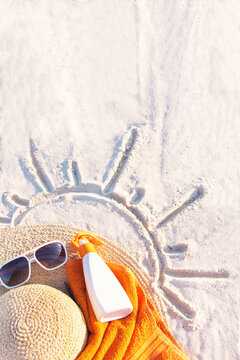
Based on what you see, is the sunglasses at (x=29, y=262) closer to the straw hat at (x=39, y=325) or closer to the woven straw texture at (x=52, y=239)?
the woven straw texture at (x=52, y=239)

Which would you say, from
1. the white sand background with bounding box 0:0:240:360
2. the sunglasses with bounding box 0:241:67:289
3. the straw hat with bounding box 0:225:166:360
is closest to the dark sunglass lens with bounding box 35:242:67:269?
the sunglasses with bounding box 0:241:67:289

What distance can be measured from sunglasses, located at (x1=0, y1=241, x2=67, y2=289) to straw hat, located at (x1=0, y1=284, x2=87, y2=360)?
220 millimetres

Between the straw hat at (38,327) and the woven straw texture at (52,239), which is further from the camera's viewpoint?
the woven straw texture at (52,239)

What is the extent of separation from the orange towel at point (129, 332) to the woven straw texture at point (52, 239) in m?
0.11

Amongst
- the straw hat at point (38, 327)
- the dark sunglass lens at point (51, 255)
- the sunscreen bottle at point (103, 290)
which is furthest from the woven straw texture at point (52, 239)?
the straw hat at point (38, 327)

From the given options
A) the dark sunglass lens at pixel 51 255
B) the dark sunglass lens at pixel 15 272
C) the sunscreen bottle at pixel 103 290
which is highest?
the sunscreen bottle at pixel 103 290

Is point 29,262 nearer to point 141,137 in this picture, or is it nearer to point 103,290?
point 103,290

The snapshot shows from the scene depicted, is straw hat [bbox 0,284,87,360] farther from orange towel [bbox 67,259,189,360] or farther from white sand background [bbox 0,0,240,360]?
white sand background [bbox 0,0,240,360]

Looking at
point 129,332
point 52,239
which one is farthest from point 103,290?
point 52,239

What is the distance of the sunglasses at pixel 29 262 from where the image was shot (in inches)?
52.0

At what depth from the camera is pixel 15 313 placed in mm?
1016

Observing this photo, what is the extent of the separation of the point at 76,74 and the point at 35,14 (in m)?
0.51

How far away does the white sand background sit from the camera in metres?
1.69

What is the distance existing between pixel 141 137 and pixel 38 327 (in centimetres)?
117
